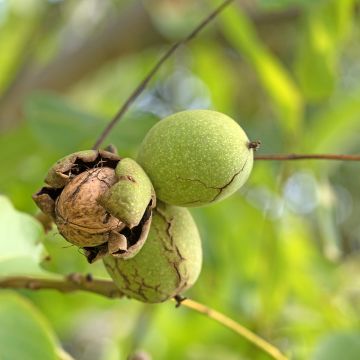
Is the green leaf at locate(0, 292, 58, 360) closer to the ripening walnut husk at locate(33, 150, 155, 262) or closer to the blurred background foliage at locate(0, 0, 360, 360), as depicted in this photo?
the blurred background foliage at locate(0, 0, 360, 360)

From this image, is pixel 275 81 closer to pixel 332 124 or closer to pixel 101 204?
pixel 332 124

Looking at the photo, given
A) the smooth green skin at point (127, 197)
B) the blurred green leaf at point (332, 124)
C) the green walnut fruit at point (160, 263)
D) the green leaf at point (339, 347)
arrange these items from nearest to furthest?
the smooth green skin at point (127, 197)
the green walnut fruit at point (160, 263)
the green leaf at point (339, 347)
the blurred green leaf at point (332, 124)

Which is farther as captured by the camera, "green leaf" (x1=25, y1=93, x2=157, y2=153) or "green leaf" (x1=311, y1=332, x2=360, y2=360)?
"green leaf" (x1=25, y1=93, x2=157, y2=153)

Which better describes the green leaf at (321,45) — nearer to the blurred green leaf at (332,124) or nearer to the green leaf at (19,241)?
the blurred green leaf at (332,124)

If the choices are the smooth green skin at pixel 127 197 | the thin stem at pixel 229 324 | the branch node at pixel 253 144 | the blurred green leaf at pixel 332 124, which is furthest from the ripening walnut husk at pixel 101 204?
the blurred green leaf at pixel 332 124

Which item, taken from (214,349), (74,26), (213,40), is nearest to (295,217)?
(214,349)

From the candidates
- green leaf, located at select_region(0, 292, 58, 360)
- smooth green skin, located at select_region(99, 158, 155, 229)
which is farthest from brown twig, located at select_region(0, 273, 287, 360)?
smooth green skin, located at select_region(99, 158, 155, 229)
